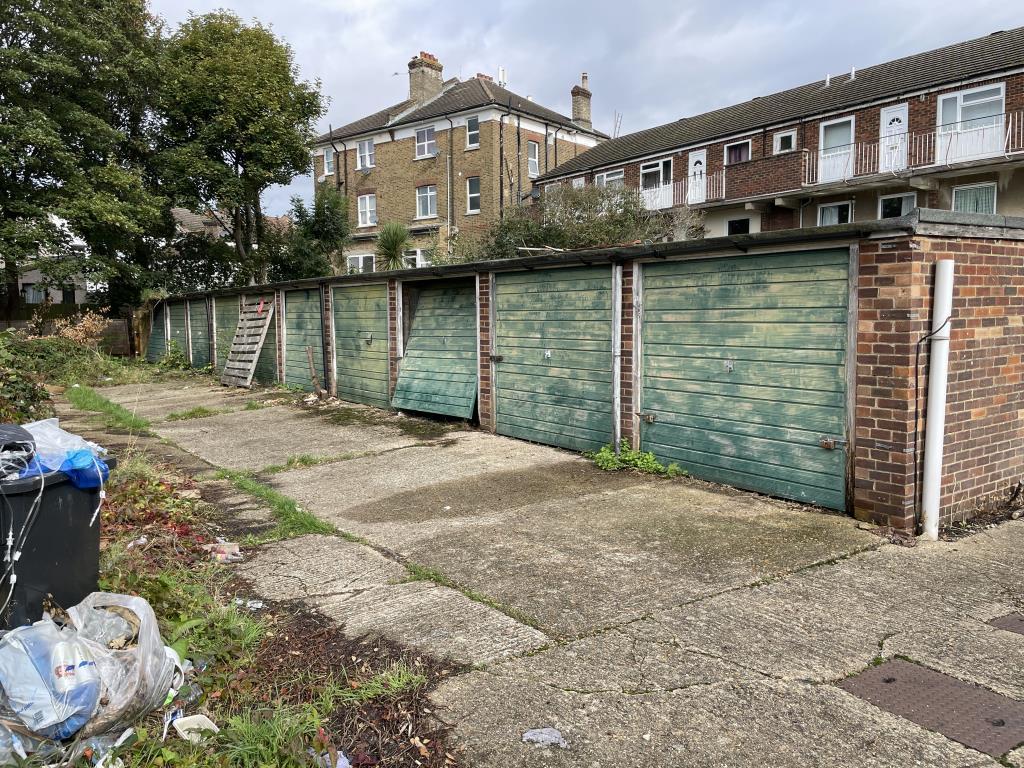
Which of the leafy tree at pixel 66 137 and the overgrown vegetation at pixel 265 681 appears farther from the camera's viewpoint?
the leafy tree at pixel 66 137

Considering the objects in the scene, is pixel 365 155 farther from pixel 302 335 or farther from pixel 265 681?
pixel 265 681

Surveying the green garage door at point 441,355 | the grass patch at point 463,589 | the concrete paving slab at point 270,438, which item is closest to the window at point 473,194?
the green garage door at point 441,355

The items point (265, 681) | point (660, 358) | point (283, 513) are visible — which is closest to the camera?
point (265, 681)

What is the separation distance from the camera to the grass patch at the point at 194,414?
11648 mm

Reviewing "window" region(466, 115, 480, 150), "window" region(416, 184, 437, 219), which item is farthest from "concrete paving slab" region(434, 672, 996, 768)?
"window" region(416, 184, 437, 219)

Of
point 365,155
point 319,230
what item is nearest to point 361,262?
point 365,155

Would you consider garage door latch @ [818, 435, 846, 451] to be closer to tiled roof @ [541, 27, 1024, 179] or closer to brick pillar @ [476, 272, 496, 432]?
brick pillar @ [476, 272, 496, 432]

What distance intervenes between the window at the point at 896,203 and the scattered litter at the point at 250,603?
23.3m

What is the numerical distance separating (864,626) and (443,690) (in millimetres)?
2223

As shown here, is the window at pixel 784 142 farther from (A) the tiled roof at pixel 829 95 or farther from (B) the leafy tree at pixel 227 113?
(B) the leafy tree at pixel 227 113

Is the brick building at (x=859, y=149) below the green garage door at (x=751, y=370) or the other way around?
the other way around

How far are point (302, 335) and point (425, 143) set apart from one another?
24210 mm

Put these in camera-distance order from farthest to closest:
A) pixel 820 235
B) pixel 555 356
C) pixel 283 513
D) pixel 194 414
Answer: pixel 194 414 < pixel 555 356 < pixel 283 513 < pixel 820 235

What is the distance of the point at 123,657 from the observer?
8.98 feet
